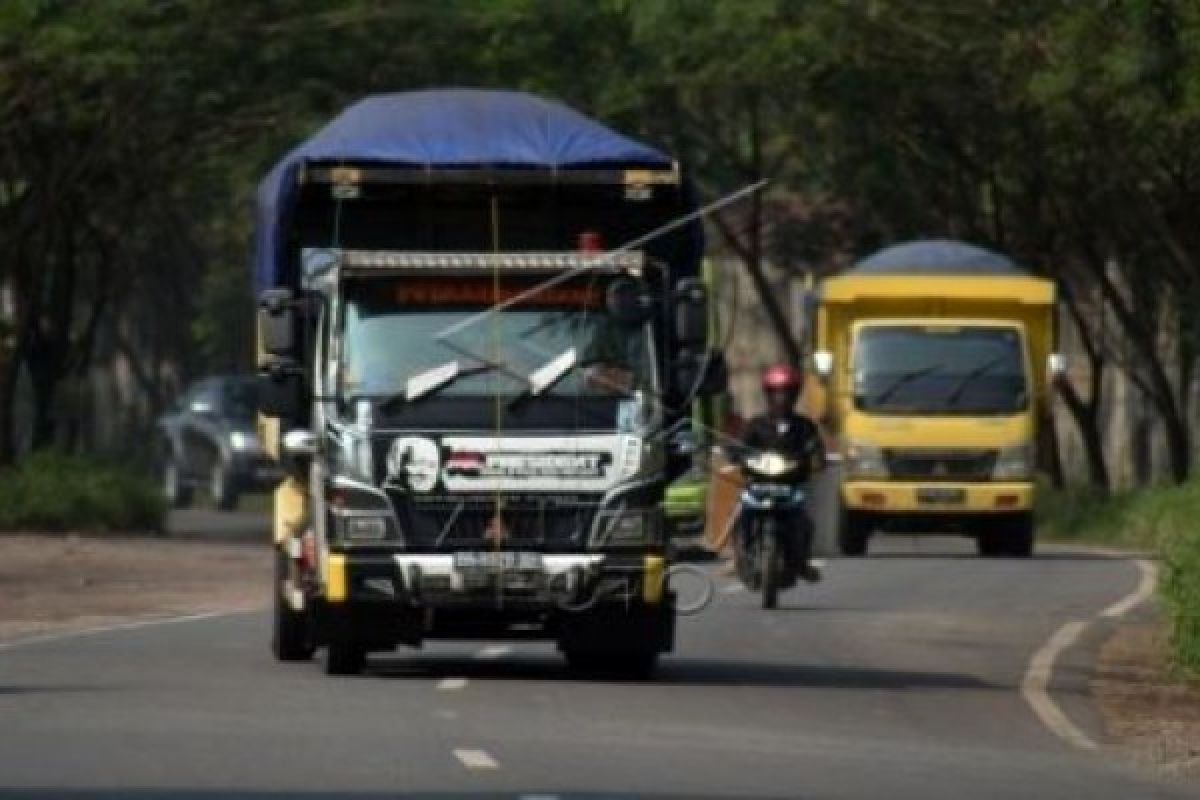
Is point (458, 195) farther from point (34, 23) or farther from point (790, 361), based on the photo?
point (790, 361)

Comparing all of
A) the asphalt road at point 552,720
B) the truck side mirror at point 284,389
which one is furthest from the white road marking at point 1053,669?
the truck side mirror at point 284,389

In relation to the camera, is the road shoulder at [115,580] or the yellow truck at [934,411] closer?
the road shoulder at [115,580]

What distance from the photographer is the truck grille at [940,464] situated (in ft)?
143

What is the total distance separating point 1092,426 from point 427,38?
1547 centimetres

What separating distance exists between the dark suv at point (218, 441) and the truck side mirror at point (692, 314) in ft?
119

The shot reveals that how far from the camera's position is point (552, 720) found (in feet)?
66.4

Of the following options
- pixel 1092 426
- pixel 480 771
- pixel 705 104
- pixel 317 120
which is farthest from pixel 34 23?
pixel 480 771

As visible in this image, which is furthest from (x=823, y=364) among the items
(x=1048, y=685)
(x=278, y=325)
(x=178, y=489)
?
(x=278, y=325)

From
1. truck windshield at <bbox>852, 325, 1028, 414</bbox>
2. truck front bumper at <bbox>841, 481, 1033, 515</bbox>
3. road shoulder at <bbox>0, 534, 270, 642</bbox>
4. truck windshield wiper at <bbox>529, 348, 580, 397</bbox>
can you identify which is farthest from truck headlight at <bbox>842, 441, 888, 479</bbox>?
truck windshield wiper at <bbox>529, 348, 580, 397</bbox>

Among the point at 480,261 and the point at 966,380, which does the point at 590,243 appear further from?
the point at 966,380

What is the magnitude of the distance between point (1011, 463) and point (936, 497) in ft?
2.93

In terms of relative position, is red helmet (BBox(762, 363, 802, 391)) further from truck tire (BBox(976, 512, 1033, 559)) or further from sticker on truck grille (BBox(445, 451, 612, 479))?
truck tire (BBox(976, 512, 1033, 559))

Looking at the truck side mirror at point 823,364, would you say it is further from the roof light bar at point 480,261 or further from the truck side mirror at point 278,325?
the truck side mirror at point 278,325

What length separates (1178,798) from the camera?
1736cm
